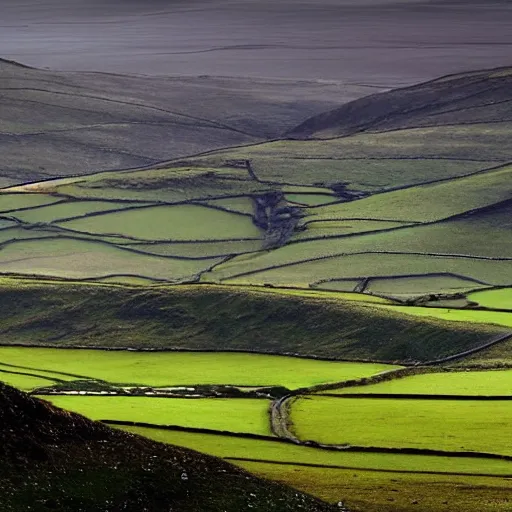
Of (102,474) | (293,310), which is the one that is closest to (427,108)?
(293,310)

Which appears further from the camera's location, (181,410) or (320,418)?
(181,410)

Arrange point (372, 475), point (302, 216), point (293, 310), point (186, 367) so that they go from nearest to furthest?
point (372, 475) → point (186, 367) → point (293, 310) → point (302, 216)

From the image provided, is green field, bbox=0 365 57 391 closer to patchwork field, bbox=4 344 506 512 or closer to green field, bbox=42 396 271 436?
patchwork field, bbox=4 344 506 512

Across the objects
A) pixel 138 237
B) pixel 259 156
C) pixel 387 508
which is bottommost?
pixel 387 508

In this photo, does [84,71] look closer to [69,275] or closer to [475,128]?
[475,128]

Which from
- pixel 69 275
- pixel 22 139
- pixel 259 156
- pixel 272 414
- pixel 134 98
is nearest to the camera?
pixel 272 414

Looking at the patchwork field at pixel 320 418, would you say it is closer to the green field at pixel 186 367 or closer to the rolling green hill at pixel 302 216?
the green field at pixel 186 367

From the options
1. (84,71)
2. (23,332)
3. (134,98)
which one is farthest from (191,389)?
(84,71)

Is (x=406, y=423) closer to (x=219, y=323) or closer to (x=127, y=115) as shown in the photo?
(x=219, y=323)
